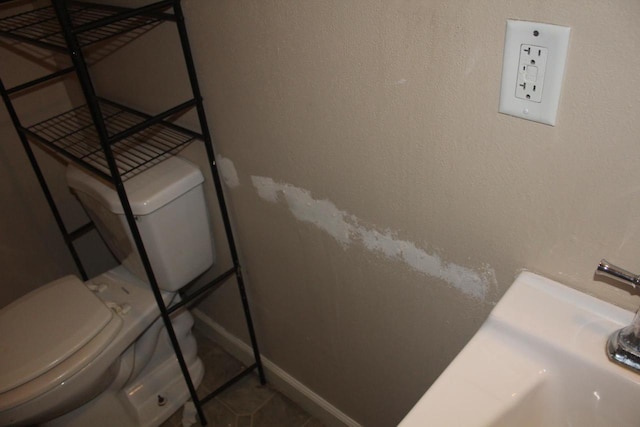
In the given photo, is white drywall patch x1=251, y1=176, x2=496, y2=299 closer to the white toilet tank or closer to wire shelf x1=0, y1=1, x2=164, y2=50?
the white toilet tank

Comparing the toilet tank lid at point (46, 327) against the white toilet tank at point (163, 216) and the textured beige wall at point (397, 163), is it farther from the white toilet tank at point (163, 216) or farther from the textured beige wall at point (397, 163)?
the textured beige wall at point (397, 163)

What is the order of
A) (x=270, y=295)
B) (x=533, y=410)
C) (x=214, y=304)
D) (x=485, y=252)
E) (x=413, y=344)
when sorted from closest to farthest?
1. (x=533, y=410)
2. (x=485, y=252)
3. (x=413, y=344)
4. (x=270, y=295)
5. (x=214, y=304)

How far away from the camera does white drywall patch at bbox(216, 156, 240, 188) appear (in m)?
1.36

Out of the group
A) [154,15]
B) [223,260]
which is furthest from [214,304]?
[154,15]

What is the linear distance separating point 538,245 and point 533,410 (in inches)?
10.0

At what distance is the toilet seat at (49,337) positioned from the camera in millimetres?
1344

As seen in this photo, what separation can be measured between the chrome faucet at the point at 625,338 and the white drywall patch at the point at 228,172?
0.91 metres

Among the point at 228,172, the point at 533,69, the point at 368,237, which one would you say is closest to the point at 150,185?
the point at 228,172

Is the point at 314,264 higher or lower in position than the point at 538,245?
lower

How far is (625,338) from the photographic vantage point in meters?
0.71

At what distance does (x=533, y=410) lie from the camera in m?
0.76

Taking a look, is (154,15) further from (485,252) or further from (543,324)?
(543,324)

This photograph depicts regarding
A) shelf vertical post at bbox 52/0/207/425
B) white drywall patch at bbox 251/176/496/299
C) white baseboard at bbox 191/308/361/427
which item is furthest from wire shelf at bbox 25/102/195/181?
white baseboard at bbox 191/308/361/427

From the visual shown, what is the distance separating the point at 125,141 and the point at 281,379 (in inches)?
36.7
